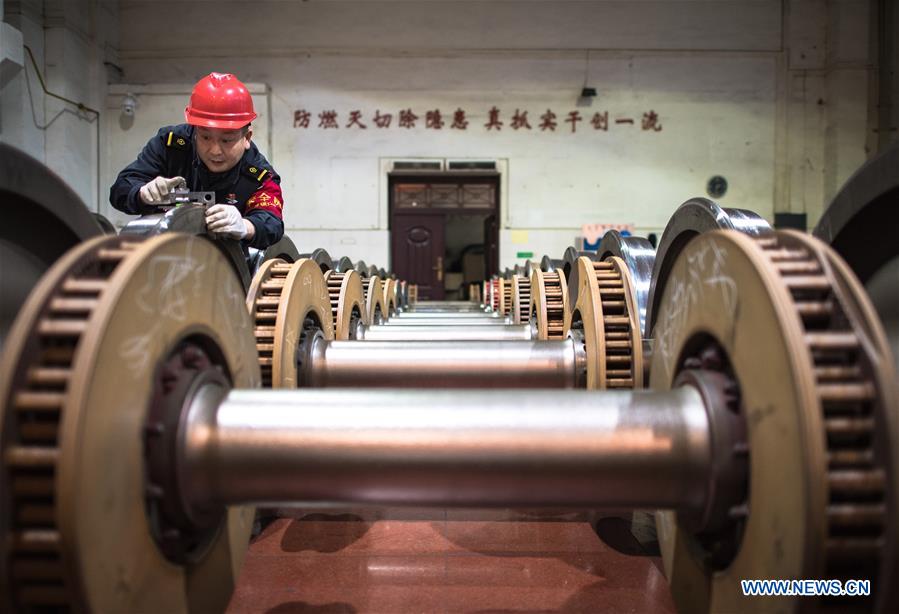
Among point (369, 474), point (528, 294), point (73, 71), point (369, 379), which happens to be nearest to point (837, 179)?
point (528, 294)

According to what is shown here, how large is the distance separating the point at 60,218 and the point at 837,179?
9702 mm

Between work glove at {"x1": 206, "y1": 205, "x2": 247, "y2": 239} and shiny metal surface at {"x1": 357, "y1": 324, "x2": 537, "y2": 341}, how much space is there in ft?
2.76

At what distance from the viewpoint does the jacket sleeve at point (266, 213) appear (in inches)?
81.0

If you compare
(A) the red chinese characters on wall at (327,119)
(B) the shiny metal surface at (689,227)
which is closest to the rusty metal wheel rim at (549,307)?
(B) the shiny metal surface at (689,227)

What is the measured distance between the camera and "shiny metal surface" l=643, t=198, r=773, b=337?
1538 mm

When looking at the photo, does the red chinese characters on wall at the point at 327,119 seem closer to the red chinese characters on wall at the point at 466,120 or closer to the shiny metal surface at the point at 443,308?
the red chinese characters on wall at the point at 466,120

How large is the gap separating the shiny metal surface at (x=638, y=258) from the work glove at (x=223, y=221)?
4.01ft

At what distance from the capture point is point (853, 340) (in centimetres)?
72

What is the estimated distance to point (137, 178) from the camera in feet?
6.91

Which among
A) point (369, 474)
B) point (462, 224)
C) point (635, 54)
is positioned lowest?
point (369, 474)

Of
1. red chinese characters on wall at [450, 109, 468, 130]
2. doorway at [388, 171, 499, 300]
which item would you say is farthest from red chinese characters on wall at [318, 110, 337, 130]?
red chinese characters on wall at [450, 109, 468, 130]

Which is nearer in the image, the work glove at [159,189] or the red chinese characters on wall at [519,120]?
the work glove at [159,189]

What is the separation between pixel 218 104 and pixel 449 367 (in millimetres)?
1104

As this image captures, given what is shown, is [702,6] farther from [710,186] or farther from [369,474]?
[369,474]
